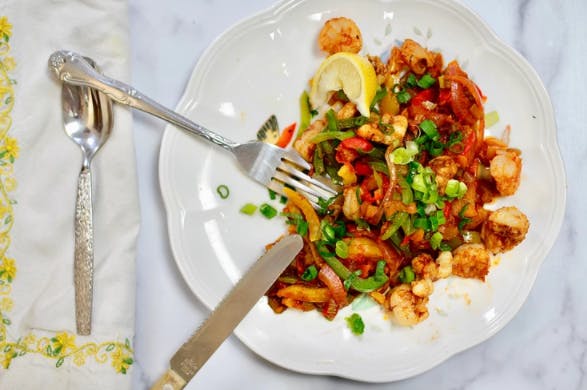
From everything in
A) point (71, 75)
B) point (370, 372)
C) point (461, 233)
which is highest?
point (461, 233)

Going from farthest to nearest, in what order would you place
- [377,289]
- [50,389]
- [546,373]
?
[546,373] < [377,289] < [50,389]

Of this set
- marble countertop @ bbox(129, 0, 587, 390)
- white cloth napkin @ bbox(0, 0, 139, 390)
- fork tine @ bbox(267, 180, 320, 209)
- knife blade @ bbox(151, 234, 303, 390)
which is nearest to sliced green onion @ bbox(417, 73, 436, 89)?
marble countertop @ bbox(129, 0, 587, 390)

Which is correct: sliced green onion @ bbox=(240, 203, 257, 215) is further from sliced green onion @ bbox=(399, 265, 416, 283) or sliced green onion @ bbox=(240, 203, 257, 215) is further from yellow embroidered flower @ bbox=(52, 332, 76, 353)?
yellow embroidered flower @ bbox=(52, 332, 76, 353)

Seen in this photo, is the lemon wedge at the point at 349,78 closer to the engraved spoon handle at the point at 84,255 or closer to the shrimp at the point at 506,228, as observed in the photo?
the shrimp at the point at 506,228

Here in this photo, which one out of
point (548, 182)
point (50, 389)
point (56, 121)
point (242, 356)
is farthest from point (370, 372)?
point (56, 121)

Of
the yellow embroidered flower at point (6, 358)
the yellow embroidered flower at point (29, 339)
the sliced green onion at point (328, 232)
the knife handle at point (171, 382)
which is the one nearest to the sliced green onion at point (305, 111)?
the sliced green onion at point (328, 232)

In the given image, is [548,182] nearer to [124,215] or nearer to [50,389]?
[124,215]

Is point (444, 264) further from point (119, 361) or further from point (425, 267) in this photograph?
point (119, 361)
